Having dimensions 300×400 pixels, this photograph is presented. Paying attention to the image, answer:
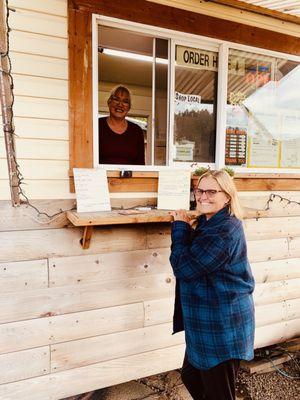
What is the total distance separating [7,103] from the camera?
1.65 m

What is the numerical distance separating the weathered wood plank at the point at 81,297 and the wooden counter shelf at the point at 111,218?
14.7 inches

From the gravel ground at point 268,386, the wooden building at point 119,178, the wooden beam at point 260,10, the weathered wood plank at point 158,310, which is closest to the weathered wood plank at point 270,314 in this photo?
the wooden building at point 119,178

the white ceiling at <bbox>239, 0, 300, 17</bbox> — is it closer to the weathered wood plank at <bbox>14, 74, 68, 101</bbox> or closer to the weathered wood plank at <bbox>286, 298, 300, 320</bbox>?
the weathered wood plank at <bbox>14, 74, 68, 101</bbox>

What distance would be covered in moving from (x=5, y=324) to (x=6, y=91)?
64.0 inches

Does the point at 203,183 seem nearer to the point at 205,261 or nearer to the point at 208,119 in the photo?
the point at 205,261

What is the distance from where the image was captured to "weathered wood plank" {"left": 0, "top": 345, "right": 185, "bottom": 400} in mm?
2525

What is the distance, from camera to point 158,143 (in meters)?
3.02

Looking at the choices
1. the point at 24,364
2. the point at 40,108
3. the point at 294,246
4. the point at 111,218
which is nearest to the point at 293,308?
the point at 294,246

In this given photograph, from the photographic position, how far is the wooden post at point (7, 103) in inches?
53.9

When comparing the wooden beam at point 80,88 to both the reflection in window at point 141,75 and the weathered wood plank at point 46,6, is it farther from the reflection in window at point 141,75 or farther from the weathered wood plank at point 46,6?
the reflection in window at point 141,75

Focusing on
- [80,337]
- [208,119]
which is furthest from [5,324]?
[208,119]

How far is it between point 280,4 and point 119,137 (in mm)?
1600

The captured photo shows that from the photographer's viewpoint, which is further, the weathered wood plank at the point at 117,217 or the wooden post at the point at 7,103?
the weathered wood plank at the point at 117,217

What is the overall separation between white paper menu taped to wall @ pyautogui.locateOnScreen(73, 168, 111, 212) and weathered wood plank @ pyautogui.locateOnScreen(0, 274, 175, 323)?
2.09 feet
